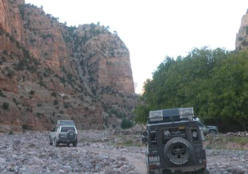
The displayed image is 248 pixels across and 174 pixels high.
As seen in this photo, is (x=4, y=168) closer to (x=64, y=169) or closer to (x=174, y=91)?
(x=64, y=169)

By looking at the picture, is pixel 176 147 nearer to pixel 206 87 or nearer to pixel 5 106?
pixel 206 87

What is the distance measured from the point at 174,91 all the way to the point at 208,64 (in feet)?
17.8

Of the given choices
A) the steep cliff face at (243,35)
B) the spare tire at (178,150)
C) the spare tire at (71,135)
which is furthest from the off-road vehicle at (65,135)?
the steep cliff face at (243,35)

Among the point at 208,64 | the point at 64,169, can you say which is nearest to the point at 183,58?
the point at 208,64

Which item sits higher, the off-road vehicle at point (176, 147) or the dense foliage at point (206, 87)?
the dense foliage at point (206, 87)

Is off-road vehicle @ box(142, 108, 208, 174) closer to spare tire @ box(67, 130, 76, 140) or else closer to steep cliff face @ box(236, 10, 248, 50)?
spare tire @ box(67, 130, 76, 140)

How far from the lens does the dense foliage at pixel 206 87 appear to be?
40.1m

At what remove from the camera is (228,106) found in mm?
39688

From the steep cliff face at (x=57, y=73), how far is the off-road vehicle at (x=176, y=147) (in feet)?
143

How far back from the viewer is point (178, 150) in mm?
11641

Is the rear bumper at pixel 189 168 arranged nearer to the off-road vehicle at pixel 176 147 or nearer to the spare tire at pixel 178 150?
the off-road vehicle at pixel 176 147

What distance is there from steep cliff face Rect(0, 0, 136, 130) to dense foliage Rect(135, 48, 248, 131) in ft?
65.7

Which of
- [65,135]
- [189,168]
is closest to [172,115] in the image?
[189,168]

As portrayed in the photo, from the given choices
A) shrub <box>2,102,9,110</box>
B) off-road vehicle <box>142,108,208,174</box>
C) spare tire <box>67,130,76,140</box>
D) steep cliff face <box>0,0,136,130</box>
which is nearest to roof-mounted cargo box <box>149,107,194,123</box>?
off-road vehicle <box>142,108,208,174</box>
